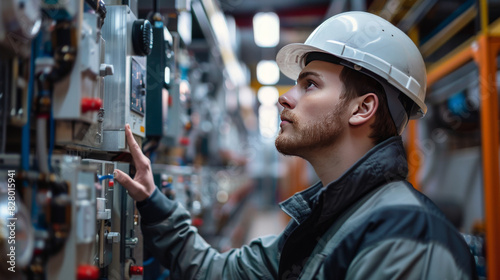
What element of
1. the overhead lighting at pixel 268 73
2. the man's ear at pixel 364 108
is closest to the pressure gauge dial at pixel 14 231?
the man's ear at pixel 364 108

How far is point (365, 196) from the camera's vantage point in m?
1.35

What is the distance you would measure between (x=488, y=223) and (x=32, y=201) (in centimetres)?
A: 280

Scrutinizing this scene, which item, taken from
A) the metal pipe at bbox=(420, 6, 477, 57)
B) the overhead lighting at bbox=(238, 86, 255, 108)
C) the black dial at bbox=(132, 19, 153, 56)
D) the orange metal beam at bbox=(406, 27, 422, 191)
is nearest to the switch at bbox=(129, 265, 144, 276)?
the black dial at bbox=(132, 19, 153, 56)

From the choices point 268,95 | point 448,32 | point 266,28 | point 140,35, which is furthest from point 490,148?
point 268,95

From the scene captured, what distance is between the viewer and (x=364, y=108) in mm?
1496

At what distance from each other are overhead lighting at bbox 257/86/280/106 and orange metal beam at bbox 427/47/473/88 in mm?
6721

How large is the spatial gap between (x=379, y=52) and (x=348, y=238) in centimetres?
69

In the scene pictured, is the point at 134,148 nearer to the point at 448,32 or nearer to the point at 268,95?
the point at 448,32

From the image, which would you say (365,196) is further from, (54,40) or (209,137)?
(209,137)

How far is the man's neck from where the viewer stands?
4.86 feet

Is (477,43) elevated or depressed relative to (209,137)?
elevated

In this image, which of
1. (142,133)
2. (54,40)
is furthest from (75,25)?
(142,133)

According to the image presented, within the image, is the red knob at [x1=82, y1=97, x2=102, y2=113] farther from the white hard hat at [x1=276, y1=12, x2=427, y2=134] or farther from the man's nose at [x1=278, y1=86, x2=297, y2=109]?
the white hard hat at [x1=276, y1=12, x2=427, y2=134]

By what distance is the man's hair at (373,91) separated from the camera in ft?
4.95
